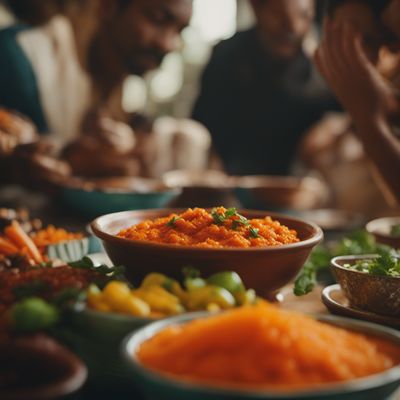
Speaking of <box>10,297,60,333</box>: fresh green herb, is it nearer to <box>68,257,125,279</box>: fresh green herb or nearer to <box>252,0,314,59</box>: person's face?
<box>68,257,125,279</box>: fresh green herb

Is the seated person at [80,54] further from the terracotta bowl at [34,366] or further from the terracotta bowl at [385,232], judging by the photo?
the terracotta bowl at [34,366]

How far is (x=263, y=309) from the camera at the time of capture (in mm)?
997

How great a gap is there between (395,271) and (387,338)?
0.46 metres

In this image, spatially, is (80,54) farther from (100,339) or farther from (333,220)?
(100,339)

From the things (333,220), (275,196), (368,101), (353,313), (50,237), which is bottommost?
(333,220)

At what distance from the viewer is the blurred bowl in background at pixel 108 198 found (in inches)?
115

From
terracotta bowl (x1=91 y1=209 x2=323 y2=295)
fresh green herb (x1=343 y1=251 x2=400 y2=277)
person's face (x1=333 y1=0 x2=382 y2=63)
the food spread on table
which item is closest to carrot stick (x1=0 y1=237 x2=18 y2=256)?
the food spread on table

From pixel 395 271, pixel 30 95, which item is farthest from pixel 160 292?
pixel 30 95

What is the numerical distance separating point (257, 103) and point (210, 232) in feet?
15.1

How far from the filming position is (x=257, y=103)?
585 centimetres

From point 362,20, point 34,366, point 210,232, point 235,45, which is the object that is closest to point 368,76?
point 362,20

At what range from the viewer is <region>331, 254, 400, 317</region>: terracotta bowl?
144 centimetres

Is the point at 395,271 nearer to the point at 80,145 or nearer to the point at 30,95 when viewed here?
the point at 80,145

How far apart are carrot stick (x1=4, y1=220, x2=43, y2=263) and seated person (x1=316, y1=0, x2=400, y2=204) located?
1.47m
